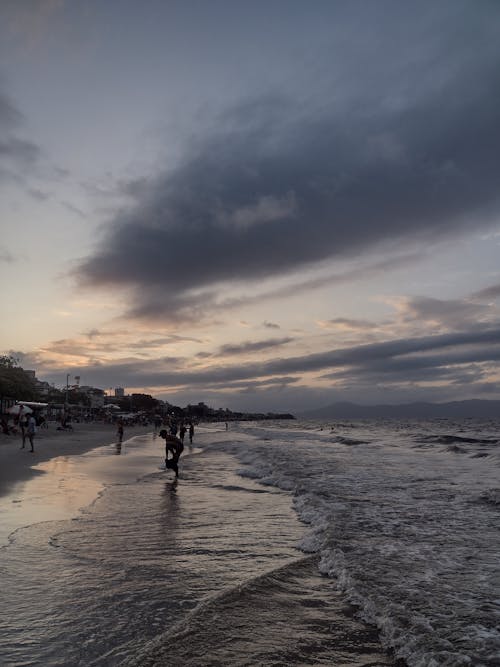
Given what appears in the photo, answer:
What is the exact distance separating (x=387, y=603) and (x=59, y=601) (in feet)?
13.2

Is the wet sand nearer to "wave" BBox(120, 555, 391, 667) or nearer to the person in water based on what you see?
the person in water

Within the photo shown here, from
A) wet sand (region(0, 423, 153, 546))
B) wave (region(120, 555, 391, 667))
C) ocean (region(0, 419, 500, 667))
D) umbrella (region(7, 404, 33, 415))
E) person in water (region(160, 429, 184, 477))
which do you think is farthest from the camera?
umbrella (region(7, 404, 33, 415))

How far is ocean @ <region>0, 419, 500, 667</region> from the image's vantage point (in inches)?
188

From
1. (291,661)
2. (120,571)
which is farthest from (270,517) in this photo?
(291,661)

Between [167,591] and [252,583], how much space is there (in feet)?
3.80

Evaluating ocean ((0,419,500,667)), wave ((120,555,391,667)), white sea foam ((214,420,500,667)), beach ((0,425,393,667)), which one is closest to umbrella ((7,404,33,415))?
ocean ((0,419,500,667))

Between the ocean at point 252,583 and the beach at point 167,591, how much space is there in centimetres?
2

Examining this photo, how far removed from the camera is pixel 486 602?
6.25m

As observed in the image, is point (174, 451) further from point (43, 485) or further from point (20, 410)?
point (20, 410)

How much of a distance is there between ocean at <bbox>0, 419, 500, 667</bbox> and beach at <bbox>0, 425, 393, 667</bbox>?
0.08ft

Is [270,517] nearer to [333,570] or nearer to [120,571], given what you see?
[333,570]

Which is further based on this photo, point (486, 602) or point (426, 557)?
point (426, 557)

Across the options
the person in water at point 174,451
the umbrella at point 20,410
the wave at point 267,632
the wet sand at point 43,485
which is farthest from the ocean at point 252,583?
the umbrella at point 20,410

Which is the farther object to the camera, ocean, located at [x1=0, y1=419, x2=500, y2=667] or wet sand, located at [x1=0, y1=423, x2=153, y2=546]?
wet sand, located at [x1=0, y1=423, x2=153, y2=546]
